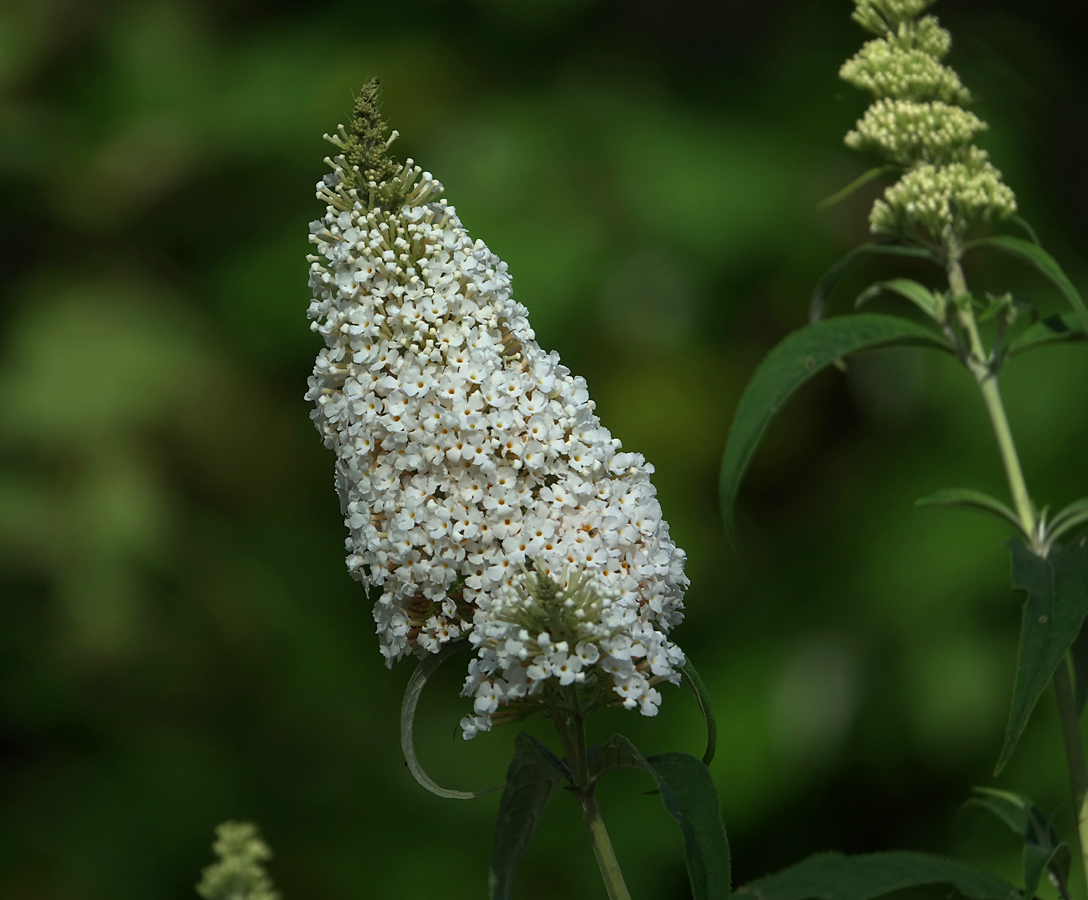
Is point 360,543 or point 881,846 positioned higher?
point 360,543

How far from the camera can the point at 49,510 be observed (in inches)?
137

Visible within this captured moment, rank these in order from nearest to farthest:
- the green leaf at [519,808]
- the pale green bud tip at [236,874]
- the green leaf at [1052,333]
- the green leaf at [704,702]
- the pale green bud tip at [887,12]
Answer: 1. the pale green bud tip at [236,874]
2. the green leaf at [519,808]
3. the green leaf at [704,702]
4. the green leaf at [1052,333]
5. the pale green bud tip at [887,12]

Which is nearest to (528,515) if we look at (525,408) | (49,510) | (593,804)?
(525,408)

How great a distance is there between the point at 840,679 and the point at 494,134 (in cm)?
188

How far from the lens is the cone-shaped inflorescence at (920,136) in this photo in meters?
1.54

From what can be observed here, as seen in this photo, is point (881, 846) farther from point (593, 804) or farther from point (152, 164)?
point (152, 164)

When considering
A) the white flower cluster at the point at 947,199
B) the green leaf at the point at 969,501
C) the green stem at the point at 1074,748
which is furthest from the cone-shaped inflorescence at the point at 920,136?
the green stem at the point at 1074,748

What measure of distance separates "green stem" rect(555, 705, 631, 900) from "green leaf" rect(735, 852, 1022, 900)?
40 cm

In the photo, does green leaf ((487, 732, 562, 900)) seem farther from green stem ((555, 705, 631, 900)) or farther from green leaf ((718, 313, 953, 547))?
green leaf ((718, 313, 953, 547))

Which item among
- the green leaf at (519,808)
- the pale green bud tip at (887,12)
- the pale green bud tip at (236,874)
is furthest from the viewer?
the pale green bud tip at (887,12)

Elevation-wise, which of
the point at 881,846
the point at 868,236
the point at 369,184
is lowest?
the point at 881,846

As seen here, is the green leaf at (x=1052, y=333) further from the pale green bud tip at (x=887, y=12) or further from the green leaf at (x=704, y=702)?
the green leaf at (x=704, y=702)

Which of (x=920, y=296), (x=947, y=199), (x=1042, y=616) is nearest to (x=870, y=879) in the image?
(x=1042, y=616)

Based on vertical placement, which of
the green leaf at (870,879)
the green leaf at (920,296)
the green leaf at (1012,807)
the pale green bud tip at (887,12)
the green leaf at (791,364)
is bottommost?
the green leaf at (870,879)
